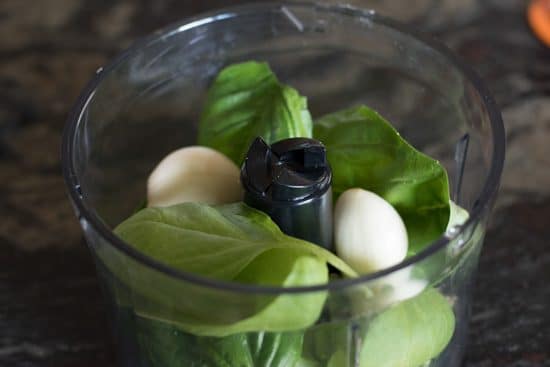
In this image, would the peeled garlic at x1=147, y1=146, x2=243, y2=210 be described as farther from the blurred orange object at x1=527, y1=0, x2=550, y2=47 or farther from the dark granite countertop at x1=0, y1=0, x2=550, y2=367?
the blurred orange object at x1=527, y1=0, x2=550, y2=47

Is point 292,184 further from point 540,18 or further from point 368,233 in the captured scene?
point 540,18

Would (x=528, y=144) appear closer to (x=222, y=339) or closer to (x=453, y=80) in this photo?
(x=453, y=80)

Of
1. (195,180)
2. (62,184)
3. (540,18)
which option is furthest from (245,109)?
(540,18)

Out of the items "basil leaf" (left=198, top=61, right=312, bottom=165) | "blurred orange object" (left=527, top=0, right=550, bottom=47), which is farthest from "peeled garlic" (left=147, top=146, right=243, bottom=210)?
"blurred orange object" (left=527, top=0, right=550, bottom=47)

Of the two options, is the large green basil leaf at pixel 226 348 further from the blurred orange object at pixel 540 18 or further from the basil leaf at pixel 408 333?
the blurred orange object at pixel 540 18

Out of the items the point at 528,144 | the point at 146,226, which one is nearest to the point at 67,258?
the point at 146,226

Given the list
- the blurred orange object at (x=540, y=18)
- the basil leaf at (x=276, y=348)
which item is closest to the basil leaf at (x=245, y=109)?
the basil leaf at (x=276, y=348)
